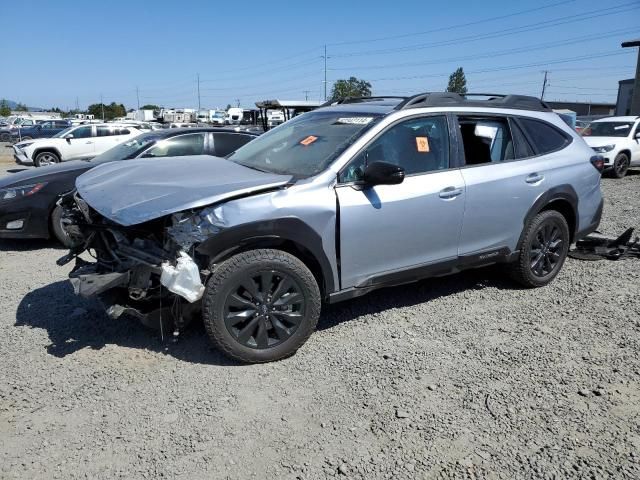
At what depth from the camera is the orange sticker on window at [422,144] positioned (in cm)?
410

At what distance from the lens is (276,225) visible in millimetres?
3355

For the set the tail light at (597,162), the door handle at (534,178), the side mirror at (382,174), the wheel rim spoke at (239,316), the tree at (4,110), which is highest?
the tree at (4,110)

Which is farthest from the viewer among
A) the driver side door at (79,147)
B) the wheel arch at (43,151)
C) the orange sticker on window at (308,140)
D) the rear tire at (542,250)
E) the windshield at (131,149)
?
the driver side door at (79,147)

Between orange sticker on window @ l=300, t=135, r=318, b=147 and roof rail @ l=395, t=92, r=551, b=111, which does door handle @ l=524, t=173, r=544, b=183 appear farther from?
orange sticker on window @ l=300, t=135, r=318, b=147

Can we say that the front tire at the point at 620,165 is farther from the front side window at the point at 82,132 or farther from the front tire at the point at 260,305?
the front side window at the point at 82,132

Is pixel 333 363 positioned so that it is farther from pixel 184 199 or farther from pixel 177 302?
pixel 184 199

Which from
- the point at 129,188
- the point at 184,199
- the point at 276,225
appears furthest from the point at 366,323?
the point at 129,188

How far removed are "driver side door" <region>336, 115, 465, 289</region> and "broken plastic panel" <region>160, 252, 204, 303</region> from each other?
3.42 ft

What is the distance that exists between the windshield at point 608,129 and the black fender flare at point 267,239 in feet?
46.9

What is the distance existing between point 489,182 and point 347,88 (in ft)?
265

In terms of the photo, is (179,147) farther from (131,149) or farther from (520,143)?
(520,143)

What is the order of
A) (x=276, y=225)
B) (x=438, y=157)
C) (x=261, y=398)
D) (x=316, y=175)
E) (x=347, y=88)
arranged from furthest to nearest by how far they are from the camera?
(x=347, y=88) → (x=438, y=157) → (x=316, y=175) → (x=276, y=225) → (x=261, y=398)

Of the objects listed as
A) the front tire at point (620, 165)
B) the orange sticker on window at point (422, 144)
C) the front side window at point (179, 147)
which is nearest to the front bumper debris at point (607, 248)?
the orange sticker on window at point (422, 144)

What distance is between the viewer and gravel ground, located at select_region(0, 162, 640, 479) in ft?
8.51
